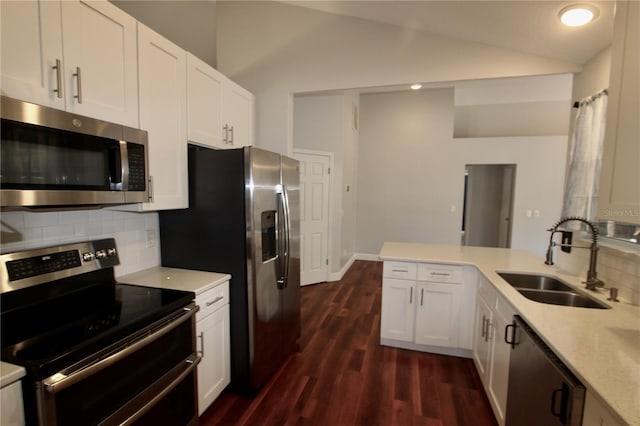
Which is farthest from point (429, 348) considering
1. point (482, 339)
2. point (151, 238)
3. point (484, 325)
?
point (151, 238)

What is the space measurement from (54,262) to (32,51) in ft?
3.18

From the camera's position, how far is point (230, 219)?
2006 mm

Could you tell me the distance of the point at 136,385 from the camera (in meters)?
1.38

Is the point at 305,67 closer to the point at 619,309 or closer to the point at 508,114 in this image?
the point at 619,309

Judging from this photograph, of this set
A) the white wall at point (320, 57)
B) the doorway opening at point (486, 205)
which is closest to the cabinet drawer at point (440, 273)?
the white wall at point (320, 57)

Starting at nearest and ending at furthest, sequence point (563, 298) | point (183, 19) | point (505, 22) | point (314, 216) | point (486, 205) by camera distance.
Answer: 1. point (563, 298)
2. point (505, 22)
3. point (183, 19)
4. point (314, 216)
5. point (486, 205)

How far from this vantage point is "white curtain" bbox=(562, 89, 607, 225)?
205cm

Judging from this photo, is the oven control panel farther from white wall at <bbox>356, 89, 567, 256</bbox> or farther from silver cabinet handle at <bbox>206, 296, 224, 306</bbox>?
white wall at <bbox>356, 89, 567, 256</bbox>

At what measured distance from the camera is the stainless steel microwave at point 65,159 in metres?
1.10

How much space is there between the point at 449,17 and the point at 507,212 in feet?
14.5

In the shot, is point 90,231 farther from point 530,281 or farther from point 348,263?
point 348,263

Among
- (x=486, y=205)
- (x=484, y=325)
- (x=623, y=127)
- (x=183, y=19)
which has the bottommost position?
(x=484, y=325)

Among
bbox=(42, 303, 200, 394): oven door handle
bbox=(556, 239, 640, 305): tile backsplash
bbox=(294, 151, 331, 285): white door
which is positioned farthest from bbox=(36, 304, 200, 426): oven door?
bbox=(294, 151, 331, 285): white door

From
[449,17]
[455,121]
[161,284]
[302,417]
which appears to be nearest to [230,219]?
[161,284]
